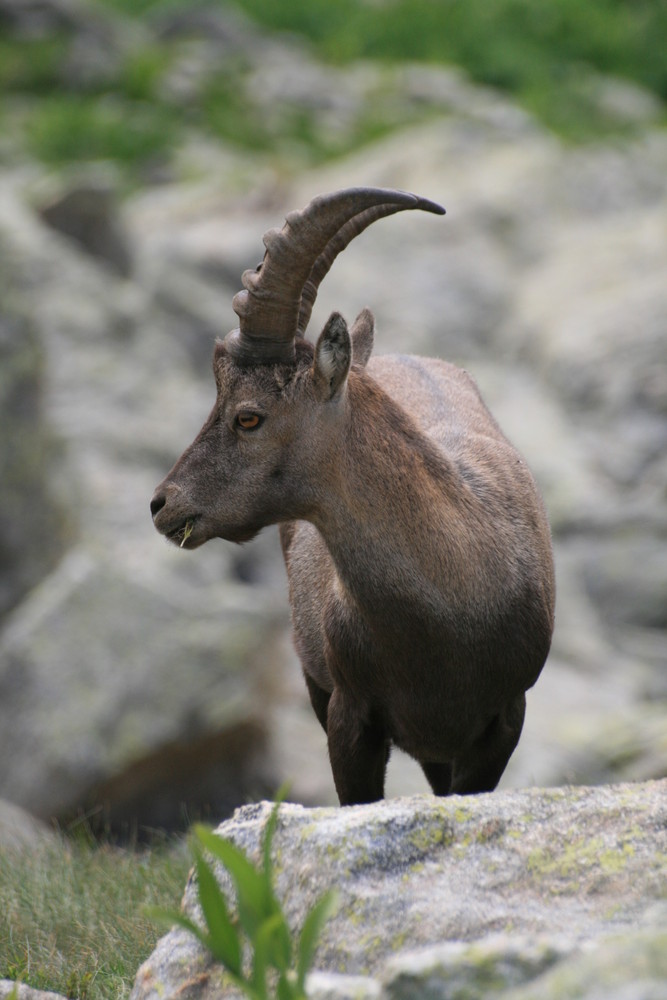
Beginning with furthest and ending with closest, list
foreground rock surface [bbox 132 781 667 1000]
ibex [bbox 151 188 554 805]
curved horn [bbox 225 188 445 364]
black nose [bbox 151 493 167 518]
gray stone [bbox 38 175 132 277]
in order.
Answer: gray stone [bbox 38 175 132 277] → black nose [bbox 151 493 167 518] → ibex [bbox 151 188 554 805] → curved horn [bbox 225 188 445 364] → foreground rock surface [bbox 132 781 667 1000]

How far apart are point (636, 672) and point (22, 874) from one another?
23.9ft

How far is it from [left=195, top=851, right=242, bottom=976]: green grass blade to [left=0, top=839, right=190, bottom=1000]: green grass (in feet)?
2.71

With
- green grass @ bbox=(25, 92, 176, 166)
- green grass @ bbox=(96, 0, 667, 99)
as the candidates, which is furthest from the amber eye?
green grass @ bbox=(96, 0, 667, 99)

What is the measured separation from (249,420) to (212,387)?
7470 mm

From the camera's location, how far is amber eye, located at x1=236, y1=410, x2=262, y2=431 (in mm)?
4742

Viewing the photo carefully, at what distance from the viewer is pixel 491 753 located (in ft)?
16.7

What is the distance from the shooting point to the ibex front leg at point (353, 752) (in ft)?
16.4

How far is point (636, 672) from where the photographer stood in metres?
11.4

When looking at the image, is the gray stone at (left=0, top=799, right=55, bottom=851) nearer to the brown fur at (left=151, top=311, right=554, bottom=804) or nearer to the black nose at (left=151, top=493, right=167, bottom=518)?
the brown fur at (left=151, top=311, right=554, bottom=804)

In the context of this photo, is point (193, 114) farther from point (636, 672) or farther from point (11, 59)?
point (636, 672)

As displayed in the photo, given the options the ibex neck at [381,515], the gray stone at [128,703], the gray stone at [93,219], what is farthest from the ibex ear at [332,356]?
the gray stone at [93,219]

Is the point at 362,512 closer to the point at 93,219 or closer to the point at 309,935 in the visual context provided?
the point at 309,935

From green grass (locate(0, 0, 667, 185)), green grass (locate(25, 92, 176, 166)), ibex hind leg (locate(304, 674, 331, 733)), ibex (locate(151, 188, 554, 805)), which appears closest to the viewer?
ibex (locate(151, 188, 554, 805))

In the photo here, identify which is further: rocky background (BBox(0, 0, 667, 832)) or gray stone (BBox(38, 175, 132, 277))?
gray stone (BBox(38, 175, 132, 277))
